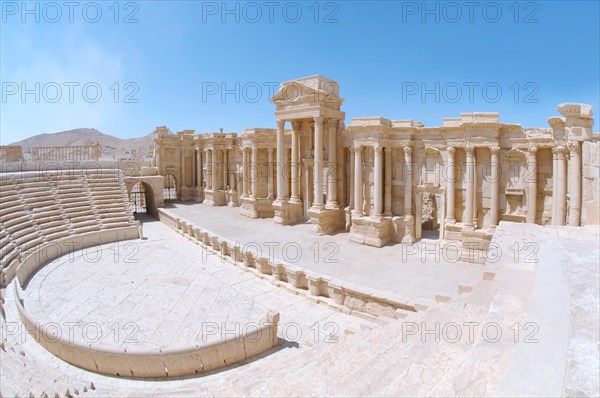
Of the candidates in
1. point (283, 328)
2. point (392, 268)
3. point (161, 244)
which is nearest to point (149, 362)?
point (283, 328)

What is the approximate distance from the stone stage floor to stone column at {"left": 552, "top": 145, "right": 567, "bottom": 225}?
317 inches

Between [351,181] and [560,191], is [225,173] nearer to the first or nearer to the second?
[351,181]

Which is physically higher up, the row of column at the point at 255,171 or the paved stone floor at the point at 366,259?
the row of column at the point at 255,171

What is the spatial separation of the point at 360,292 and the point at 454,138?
9137 mm

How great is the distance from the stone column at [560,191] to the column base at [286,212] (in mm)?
13257

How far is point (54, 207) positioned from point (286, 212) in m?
13.2

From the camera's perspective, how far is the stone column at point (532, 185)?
14305 millimetres

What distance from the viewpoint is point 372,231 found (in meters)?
17.2

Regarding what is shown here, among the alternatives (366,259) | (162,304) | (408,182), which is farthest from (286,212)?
(162,304)

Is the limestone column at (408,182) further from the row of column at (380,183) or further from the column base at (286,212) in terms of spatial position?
the column base at (286,212)

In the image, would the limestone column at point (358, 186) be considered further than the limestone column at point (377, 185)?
Yes

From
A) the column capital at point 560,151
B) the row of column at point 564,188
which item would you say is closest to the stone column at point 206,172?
the row of column at point 564,188

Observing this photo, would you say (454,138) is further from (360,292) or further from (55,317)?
(55,317)

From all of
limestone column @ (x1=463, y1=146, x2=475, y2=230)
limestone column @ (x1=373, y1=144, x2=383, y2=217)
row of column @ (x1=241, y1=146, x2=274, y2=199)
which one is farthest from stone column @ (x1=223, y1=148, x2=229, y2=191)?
limestone column @ (x1=463, y1=146, x2=475, y2=230)
